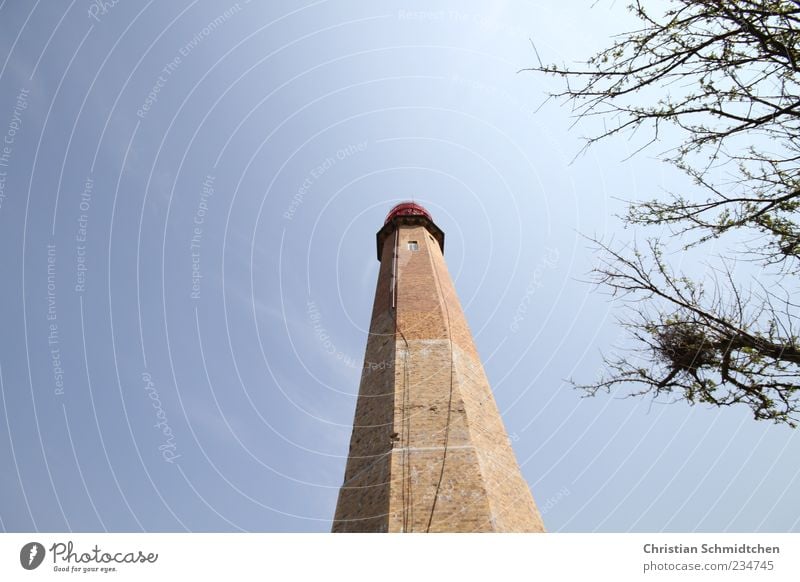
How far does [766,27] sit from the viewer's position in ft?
11.5

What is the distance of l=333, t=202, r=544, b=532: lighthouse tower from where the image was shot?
700 cm

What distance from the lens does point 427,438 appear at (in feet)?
26.6

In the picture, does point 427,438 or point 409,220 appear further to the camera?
point 409,220

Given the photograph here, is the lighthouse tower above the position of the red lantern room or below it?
below

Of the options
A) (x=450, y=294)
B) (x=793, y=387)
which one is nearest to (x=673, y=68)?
(x=793, y=387)

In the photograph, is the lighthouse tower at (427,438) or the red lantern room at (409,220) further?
the red lantern room at (409,220)

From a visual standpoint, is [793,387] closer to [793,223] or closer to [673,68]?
[793,223]

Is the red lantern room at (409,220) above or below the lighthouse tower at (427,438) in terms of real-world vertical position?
above

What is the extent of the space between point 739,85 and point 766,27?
63 centimetres

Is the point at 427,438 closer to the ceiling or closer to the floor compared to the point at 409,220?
closer to the floor

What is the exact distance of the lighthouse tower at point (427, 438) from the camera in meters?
7.00

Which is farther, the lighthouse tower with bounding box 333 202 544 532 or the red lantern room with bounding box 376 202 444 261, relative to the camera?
the red lantern room with bounding box 376 202 444 261
